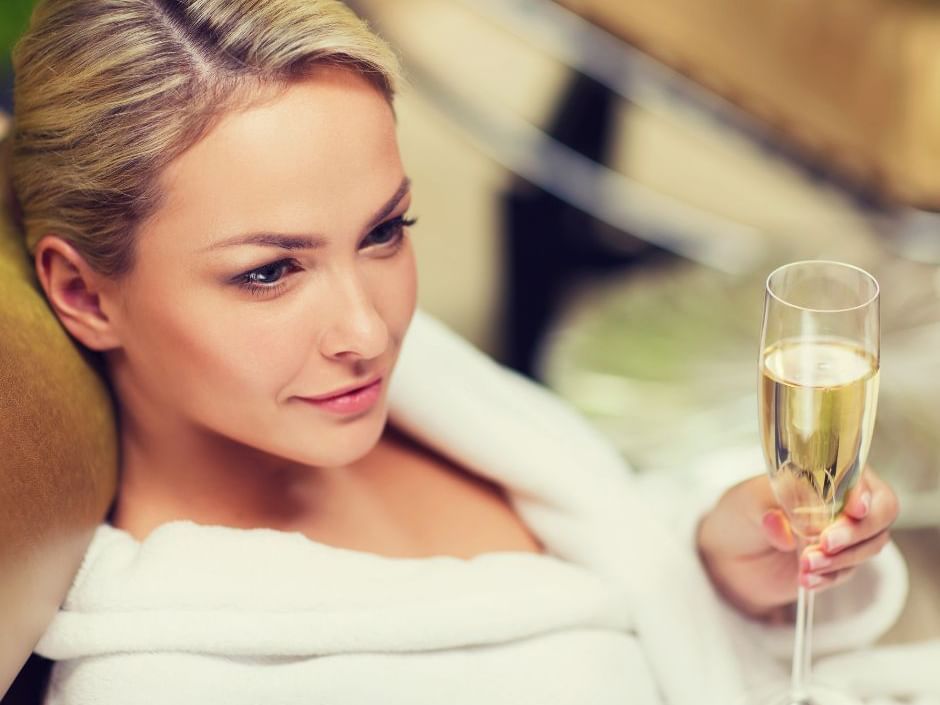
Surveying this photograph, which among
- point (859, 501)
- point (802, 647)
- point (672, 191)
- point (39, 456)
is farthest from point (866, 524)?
point (672, 191)

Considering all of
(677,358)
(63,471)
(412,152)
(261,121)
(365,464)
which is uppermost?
(261,121)

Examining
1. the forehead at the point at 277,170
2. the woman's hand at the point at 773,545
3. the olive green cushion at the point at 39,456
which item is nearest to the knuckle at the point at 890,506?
the woman's hand at the point at 773,545

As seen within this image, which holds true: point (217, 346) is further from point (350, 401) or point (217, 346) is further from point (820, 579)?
point (820, 579)

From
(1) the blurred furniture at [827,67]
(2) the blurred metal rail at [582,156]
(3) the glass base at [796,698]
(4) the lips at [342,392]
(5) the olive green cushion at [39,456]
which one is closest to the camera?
(5) the olive green cushion at [39,456]

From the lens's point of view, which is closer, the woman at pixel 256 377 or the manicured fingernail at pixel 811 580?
the woman at pixel 256 377

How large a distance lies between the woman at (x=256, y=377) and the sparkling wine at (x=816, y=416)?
2.5 inches

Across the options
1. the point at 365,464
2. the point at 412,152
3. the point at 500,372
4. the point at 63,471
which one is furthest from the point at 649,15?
the point at 63,471

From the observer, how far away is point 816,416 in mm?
768

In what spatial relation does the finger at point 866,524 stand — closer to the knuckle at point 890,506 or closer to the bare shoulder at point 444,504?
the knuckle at point 890,506

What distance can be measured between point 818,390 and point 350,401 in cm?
31

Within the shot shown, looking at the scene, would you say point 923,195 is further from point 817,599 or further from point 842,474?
point 842,474

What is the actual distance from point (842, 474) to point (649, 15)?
131 cm

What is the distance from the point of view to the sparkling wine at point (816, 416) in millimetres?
768

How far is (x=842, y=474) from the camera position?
801mm
